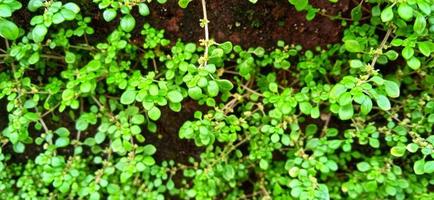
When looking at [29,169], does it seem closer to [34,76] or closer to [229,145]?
[34,76]

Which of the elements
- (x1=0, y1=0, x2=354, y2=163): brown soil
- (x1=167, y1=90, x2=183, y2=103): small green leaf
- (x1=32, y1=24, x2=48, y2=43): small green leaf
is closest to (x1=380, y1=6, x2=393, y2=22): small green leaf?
(x1=0, y1=0, x2=354, y2=163): brown soil

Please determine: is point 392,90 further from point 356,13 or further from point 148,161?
point 148,161

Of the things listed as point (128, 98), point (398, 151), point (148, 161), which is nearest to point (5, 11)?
point (128, 98)

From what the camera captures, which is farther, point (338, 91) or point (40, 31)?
point (40, 31)

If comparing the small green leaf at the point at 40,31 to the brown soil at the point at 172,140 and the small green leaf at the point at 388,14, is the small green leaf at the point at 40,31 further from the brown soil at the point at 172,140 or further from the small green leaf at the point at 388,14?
the small green leaf at the point at 388,14

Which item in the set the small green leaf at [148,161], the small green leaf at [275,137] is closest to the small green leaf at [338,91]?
the small green leaf at [275,137]

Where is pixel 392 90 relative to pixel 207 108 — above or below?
above

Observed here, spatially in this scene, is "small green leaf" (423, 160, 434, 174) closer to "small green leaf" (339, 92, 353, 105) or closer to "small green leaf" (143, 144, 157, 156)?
"small green leaf" (339, 92, 353, 105)
